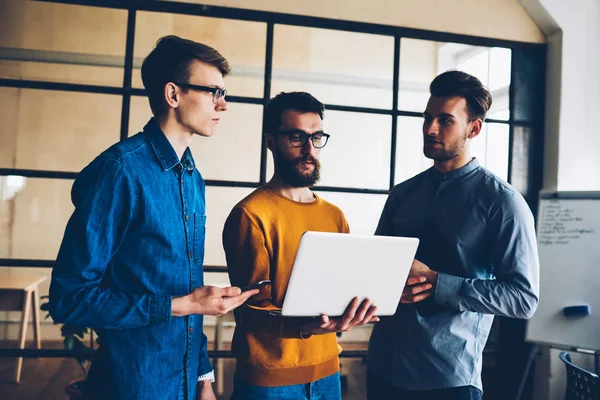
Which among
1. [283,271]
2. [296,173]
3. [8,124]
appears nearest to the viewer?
[283,271]

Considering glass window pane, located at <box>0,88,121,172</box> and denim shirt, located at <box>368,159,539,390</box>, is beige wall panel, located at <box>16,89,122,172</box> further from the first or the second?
denim shirt, located at <box>368,159,539,390</box>

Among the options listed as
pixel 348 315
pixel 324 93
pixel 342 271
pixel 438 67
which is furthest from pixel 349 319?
pixel 438 67

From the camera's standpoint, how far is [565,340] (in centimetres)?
256

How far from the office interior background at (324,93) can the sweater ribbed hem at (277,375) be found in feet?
4.29

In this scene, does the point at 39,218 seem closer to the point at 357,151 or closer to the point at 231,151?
the point at 231,151

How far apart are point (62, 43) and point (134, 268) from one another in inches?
76.6

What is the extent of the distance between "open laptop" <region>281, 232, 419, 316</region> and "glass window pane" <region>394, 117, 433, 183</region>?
170 centimetres

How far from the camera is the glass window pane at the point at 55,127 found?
7.99 feet

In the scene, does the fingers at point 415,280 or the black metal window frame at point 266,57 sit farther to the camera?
the black metal window frame at point 266,57

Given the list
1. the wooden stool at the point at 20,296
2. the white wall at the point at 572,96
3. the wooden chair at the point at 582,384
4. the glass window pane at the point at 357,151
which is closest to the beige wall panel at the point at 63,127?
the wooden stool at the point at 20,296

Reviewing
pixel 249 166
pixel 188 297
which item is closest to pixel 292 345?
pixel 188 297

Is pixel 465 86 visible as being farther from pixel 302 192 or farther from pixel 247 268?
pixel 247 268

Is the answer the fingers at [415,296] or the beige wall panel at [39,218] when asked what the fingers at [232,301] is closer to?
the fingers at [415,296]

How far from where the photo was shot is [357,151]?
277 cm
